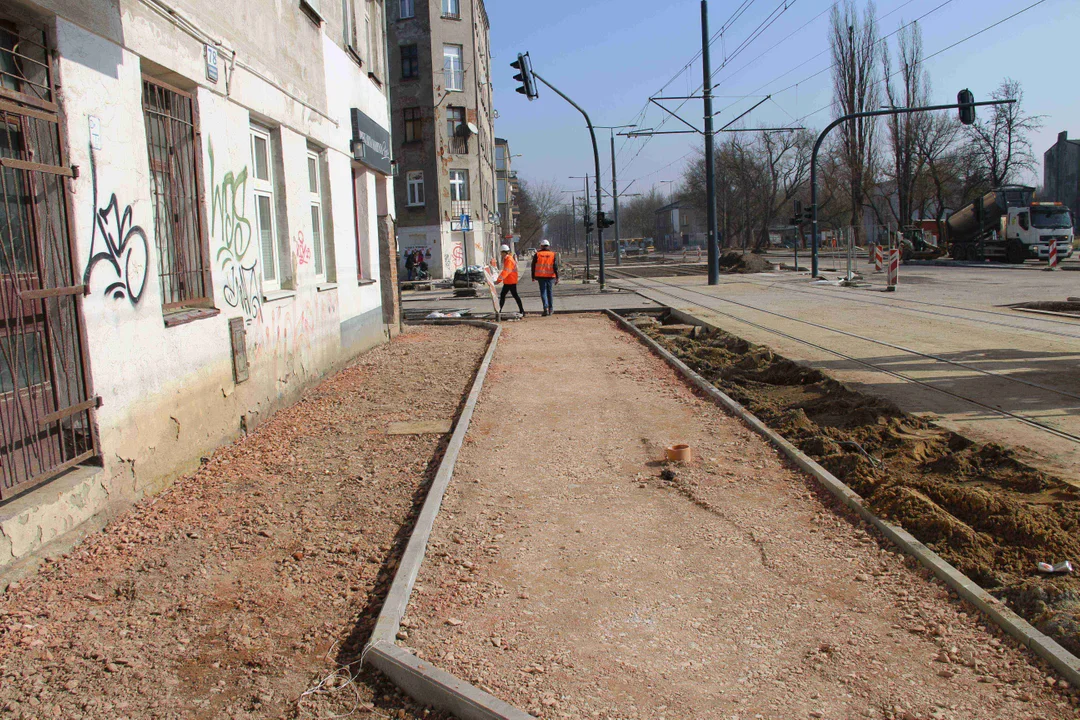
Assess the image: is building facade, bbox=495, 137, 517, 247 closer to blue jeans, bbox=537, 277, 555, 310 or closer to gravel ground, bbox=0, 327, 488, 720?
blue jeans, bbox=537, 277, 555, 310

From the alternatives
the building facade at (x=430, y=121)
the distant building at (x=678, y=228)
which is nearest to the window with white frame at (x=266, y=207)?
the building facade at (x=430, y=121)

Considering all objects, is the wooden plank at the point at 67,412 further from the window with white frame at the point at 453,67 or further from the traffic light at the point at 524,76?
the window with white frame at the point at 453,67

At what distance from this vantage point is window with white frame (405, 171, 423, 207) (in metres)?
46.9

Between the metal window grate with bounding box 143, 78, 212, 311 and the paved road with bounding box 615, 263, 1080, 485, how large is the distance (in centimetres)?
663

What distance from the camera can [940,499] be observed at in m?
5.33

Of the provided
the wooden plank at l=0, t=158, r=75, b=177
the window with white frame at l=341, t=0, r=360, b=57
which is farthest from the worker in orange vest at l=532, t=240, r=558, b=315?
the wooden plank at l=0, t=158, r=75, b=177

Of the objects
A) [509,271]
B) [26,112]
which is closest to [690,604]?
[26,112]

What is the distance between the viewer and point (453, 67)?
48.6 meters

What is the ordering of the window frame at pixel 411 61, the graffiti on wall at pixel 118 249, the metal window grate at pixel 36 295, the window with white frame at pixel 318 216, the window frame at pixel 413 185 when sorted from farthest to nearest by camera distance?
the window frame at pixel 411 61
the window frame at pixel 413 185
the window with white frame at pixel 318 216
the graffiti on wall at pixel 118 249
the metal window grate at pixel 36 295

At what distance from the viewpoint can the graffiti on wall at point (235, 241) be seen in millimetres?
7465

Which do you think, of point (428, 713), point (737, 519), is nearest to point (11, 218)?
point (428, 713)

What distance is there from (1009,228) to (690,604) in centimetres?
4309

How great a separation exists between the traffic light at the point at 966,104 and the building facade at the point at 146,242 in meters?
20.1

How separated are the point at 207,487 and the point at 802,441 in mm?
4742
